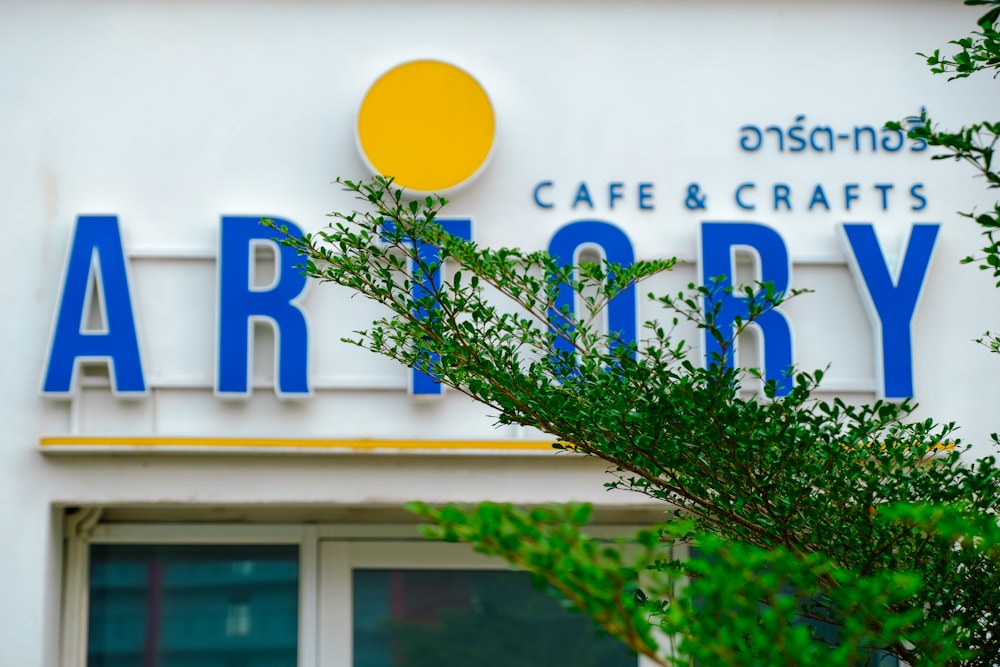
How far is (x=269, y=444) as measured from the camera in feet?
20.9

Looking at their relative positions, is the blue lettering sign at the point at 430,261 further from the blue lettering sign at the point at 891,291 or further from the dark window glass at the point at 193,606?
the blue lettering sign at the point at 891,291

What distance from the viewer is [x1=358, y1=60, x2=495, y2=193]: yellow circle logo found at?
6.60 metres

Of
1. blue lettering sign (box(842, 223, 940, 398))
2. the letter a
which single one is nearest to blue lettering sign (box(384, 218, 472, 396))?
the letter a

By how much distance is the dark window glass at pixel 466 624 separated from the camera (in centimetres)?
708

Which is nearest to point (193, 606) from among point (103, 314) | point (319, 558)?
point (319, 558)

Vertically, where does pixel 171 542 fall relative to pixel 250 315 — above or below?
below

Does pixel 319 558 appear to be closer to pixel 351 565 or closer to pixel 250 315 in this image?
pixel 351 565

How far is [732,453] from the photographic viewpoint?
11.0 ft

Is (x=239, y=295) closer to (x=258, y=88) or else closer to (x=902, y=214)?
(x=258, y=88)

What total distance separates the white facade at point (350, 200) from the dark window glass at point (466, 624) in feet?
1.34

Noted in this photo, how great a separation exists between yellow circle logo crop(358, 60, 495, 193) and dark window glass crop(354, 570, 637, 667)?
2.26 metres

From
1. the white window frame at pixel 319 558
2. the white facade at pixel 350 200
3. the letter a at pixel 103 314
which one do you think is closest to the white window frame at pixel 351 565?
the white window frame at pixel 319 558

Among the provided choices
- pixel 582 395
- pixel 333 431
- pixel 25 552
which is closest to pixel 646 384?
pixel 582 395

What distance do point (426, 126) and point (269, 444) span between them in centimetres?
185
